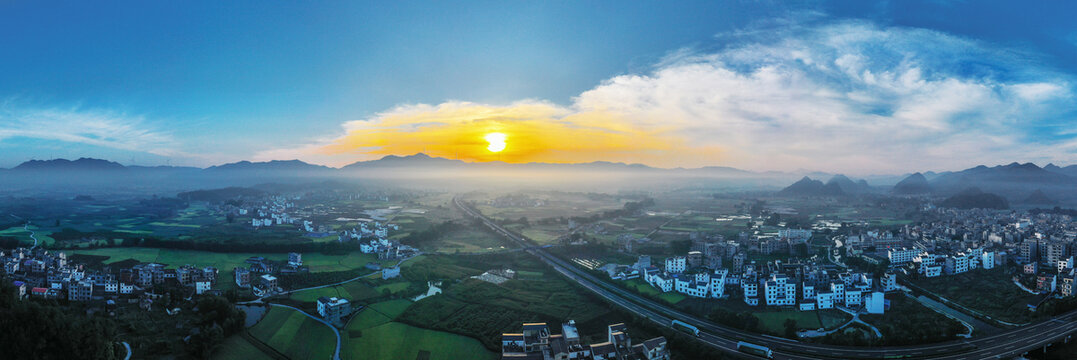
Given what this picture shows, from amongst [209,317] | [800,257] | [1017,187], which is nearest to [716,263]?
[800,257]

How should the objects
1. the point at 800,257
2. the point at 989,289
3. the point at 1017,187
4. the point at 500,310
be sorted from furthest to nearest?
the point at 1017,187 → the point at 800,257 → the point at 989,289 → the point at 500,310

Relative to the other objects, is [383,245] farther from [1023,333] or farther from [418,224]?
[1023,333]

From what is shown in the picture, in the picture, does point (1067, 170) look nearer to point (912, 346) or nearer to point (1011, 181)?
point (1011, 181)

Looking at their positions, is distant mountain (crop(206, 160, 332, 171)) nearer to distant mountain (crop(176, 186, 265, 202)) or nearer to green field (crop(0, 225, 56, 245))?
distant mountain (crop(176, 186, 265, 202))

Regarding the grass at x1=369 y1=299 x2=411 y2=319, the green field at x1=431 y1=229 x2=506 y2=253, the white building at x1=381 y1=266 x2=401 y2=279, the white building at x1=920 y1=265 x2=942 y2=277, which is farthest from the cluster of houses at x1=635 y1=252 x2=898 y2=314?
the green field at x1=431 y1=229 x2=506 y2=253

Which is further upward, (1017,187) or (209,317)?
(1017,187)

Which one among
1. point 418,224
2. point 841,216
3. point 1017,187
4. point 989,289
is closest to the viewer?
point 989,289
